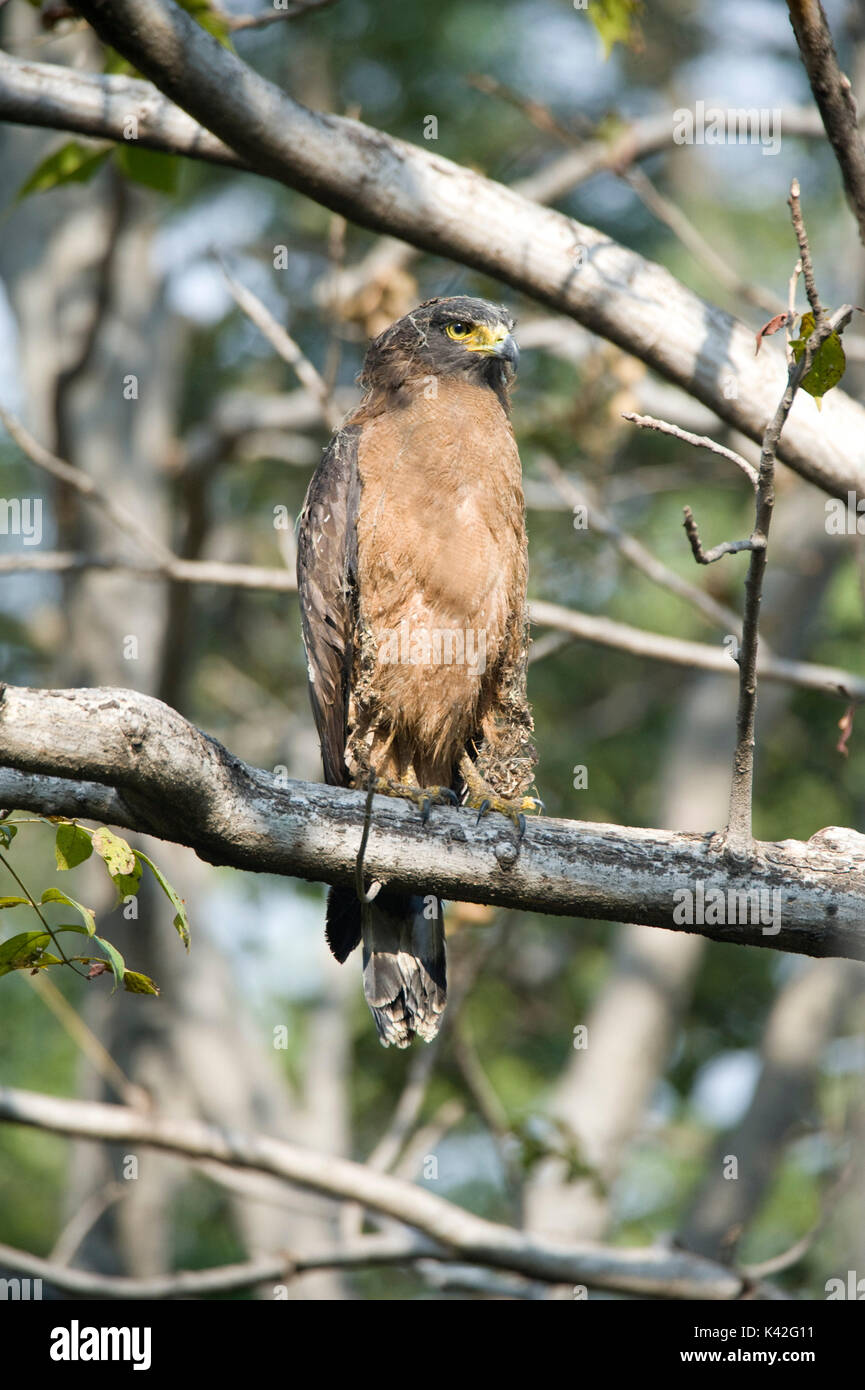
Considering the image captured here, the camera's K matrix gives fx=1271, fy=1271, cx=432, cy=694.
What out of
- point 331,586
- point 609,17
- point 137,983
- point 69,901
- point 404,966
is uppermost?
point 609,17

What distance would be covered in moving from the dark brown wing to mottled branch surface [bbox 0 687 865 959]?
1.47 m

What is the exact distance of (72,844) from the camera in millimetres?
2516

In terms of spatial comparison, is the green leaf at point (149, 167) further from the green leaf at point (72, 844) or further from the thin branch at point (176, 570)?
the green leaf at point (72, 844)

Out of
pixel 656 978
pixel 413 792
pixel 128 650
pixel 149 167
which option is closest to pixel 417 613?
pixel 413 792

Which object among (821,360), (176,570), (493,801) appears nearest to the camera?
(821,360)

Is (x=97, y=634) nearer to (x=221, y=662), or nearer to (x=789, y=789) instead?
(x=221, y=662)

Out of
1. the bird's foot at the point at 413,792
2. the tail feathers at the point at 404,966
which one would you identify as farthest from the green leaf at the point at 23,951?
the tail feathers at the point at 404,966

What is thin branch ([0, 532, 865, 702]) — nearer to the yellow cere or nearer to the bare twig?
the yellow cere

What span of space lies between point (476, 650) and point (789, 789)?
595 centimetres

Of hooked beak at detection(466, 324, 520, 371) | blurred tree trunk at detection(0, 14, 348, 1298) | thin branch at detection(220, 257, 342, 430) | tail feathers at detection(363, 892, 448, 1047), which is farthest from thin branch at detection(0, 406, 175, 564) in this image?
blurred tree trunk at detection(0, 14, 348, 1298)

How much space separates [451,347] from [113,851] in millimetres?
3069

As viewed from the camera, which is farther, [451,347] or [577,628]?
[577,628]

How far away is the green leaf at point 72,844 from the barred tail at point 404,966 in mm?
2104

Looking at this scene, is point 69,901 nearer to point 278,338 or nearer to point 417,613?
point 417,613
